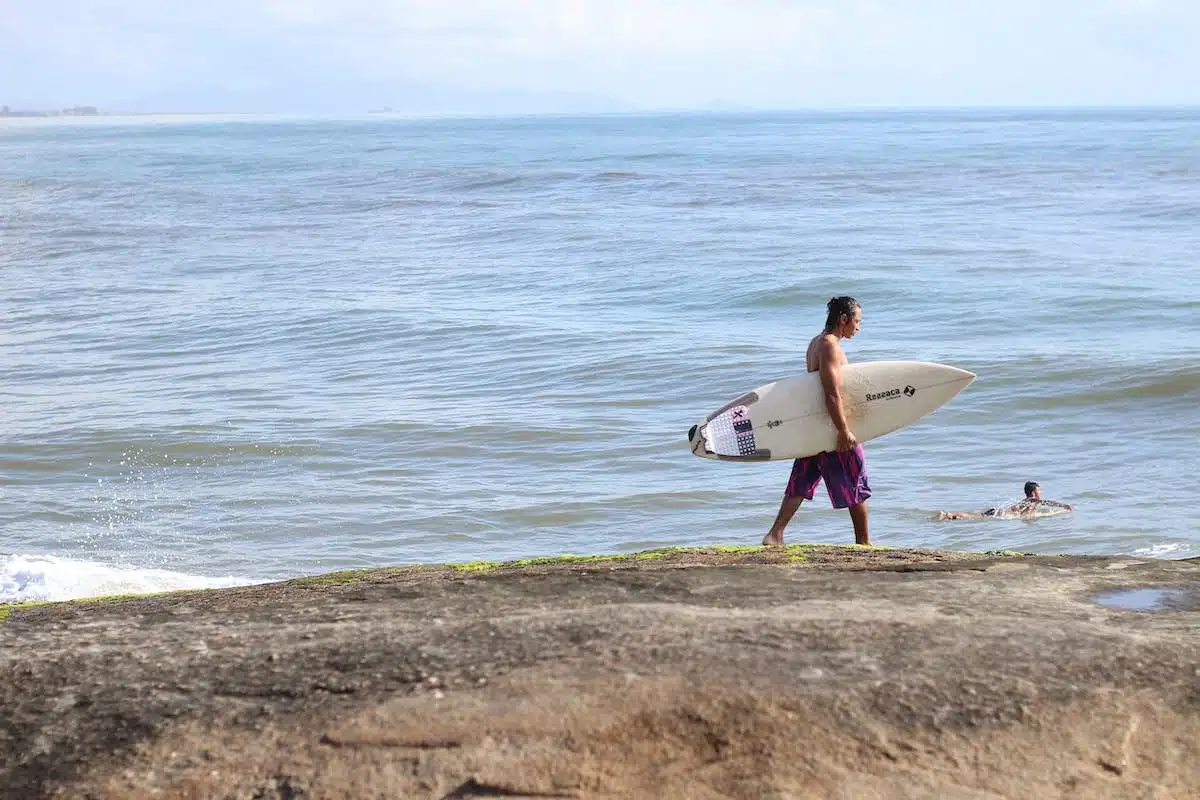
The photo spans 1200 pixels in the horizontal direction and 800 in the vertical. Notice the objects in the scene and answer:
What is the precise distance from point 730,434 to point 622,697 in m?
4.35

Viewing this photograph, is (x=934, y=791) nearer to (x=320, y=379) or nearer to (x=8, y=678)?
(x=8, y=678)

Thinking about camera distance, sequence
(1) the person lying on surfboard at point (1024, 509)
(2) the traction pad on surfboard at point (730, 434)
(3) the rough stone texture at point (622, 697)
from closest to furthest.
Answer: (3) the rough stone texture at point (622, 697) → (2) the traction pad on surfboard at point (730, 434) → (1) the person lying on surfboard at point (1024, 509)

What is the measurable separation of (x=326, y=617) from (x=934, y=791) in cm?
218

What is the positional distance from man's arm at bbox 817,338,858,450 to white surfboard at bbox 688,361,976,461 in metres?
0.06

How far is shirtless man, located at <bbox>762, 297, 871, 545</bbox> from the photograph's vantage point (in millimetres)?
7184

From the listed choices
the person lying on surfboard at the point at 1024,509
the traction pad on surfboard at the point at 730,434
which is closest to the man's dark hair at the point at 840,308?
the traction pad on surfboard at the point at 730,434

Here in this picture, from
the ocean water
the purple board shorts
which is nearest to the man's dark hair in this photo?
the purple board shorts

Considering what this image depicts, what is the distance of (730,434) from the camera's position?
7855 millimetres

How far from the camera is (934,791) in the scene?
323cm

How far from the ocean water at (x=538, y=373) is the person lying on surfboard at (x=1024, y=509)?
0.18m

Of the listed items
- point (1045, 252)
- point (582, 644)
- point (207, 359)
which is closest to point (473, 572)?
point (582, 644)

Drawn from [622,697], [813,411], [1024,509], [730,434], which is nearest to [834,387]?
[813,411]

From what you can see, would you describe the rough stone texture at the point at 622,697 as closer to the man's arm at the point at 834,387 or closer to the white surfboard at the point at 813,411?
the man's arm at the point at 834,387

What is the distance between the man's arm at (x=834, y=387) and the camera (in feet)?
23.6
